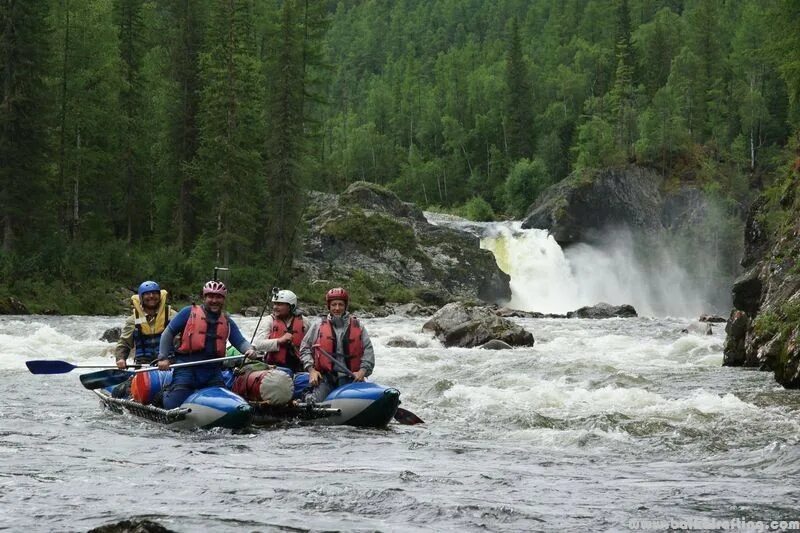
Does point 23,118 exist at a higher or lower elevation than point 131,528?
higher

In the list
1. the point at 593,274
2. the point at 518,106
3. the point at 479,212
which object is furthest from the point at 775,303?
the point at 518,106

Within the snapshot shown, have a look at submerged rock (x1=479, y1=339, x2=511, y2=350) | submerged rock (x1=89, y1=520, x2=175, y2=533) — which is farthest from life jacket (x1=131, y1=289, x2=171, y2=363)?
submerged rock (x1=479, y1=339, x2=511, y2=350)

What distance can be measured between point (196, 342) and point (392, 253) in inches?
1437

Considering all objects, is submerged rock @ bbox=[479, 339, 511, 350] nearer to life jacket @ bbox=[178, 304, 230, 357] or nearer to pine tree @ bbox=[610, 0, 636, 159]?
life jacket @ bbox=[178, 304, 230, 357]

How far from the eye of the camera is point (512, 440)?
37.0 feet

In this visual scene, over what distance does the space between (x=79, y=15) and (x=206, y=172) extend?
853cm

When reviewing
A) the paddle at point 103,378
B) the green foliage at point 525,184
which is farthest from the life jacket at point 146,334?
the green foliage at point 525,184

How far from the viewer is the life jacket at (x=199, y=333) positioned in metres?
11.7

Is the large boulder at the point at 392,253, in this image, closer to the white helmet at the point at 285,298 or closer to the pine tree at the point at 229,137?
the pine tree at the point at 229,137

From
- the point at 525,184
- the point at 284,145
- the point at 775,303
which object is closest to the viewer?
the point at 775,303

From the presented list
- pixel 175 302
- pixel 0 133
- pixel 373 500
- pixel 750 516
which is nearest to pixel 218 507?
pixel 373 500

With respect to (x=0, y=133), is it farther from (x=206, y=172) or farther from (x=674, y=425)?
(x=674, y=425)

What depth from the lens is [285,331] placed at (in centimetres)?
1303

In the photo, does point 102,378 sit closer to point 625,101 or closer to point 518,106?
point 625,101
